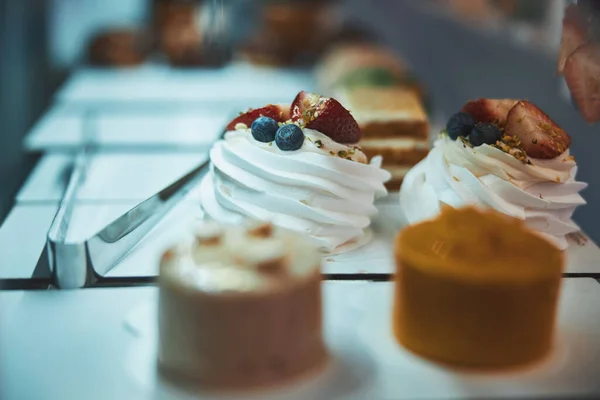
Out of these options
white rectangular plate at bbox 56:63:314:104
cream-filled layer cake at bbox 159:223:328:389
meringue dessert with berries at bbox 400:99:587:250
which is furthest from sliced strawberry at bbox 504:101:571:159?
white rectangular plate at bbox 56:63:314:104

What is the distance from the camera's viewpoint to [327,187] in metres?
1.76

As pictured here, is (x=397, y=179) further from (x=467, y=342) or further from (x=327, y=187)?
(x=467, y=342)

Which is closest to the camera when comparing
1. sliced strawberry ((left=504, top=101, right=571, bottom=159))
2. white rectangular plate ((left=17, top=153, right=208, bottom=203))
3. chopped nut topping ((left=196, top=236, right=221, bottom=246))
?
chopped nut topping ((left=196, top=236, right=221, bottom=246))

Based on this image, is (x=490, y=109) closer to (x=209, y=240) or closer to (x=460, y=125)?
(x=460, y=125)

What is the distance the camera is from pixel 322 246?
176cm

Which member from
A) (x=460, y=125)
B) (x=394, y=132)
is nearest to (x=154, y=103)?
(x=394, y=132)

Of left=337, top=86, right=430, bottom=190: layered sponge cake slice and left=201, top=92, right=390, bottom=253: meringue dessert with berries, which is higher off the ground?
left=201, top=92, right=390, bottom=253: meringue dessert with berries

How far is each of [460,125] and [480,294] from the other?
0.70 m

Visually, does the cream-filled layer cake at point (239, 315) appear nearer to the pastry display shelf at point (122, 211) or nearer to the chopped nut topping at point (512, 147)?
the pastry display shelf at point (122, 211)

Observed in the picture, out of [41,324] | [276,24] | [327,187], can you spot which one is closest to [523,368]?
[327,187]

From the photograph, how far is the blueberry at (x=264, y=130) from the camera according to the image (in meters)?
1.81

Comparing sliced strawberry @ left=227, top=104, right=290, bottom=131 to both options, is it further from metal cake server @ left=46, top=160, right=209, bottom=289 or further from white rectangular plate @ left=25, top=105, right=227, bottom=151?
white rectangular plate @ left=25, top=105, right=227, bottom=151

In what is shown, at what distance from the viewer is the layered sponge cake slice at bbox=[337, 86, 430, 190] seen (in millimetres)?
2381

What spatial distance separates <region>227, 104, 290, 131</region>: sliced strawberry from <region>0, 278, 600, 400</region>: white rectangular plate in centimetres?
49
